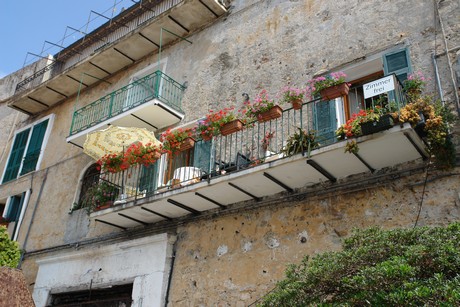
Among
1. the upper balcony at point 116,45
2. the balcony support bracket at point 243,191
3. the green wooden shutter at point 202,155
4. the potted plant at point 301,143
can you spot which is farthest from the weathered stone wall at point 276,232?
the upper balcony at point 116,45

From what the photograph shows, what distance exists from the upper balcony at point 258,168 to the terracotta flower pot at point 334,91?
0.39m

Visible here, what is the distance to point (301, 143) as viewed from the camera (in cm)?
733

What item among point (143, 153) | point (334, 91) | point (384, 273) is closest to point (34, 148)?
point (143, 153)

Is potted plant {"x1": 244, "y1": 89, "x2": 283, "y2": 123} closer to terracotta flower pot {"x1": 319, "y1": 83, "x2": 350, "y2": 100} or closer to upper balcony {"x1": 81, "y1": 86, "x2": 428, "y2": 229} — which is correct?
upper balcony {"x1": 81, "y1": 86, "x2": 428, "y2": 229}

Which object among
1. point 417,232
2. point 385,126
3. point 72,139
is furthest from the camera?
point 72,139

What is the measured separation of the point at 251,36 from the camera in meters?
11.3

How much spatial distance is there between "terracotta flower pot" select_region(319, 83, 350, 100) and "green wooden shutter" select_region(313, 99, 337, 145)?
2.24 ft

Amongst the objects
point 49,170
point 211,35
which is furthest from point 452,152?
point 49,170

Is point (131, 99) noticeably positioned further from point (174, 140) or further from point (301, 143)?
point (301, 143)

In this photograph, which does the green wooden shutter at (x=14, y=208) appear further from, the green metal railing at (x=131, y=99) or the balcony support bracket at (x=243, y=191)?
the balcony support bracket at (x=243, y=191)

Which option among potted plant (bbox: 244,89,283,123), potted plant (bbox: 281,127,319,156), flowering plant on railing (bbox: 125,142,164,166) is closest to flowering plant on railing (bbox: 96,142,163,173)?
flowering plant on railing (bbox: 125,142,164,166)

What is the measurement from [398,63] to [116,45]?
8.19 metres

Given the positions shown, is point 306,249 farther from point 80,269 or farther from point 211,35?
point 211,35

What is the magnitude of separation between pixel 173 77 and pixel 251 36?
8.23 feet
